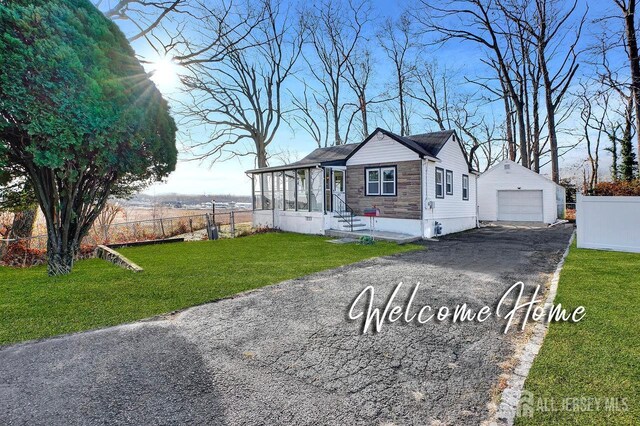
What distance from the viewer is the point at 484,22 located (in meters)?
22.1

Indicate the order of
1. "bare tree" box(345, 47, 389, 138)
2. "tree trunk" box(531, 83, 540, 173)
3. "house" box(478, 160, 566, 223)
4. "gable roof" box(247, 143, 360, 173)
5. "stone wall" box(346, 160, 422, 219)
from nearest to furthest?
"stone wall" box(346, 160, 422, 219)
"gable roof" box(247, 143, 360, 173)
"house" box(478, 160, 566, 223)
"tree trunk" box(531, 83, 540, 173)
"bare tree" box(345, 47, 389, 138)

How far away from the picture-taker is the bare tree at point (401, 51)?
84.3 ft

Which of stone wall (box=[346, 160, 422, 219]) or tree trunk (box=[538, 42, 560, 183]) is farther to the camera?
tree trunk (box=[538, 42, 560, 183])

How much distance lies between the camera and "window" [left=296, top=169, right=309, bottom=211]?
591 inches

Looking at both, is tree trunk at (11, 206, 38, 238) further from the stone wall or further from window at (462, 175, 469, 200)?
window at (462, 175, 469, 200)

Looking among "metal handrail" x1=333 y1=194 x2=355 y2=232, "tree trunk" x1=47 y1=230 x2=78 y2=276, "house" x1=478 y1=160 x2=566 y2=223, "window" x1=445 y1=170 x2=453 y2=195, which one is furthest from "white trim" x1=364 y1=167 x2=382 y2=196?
"house" x1=478 y1=160 x2=566 y2=223

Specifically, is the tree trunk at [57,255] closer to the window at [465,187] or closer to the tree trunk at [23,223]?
the tree trunk at [23,223]

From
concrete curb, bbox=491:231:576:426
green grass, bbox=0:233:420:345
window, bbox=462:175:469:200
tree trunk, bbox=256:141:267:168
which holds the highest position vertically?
tree trunk, bbox=256:141:267:168

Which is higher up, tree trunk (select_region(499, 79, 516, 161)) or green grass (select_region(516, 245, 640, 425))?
tree trunk (select_region(499, 79, 516, 161))

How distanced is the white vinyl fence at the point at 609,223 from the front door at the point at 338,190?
838 cm

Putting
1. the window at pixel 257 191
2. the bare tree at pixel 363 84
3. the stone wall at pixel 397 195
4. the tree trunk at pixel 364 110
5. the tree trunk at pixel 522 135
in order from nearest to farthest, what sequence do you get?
1. the stone wall at pixel 397 195
2. the window at pixel 257 191
3. the tree trunk at pixel 522 135
4. the bare tree at pixel 363 84
5. the tree trunk at pixel 364 110

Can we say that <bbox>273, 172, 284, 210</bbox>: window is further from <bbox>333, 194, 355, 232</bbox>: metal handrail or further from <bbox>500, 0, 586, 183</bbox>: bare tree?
<bbox>500, 0, 586, 183</bbox>: bare tree

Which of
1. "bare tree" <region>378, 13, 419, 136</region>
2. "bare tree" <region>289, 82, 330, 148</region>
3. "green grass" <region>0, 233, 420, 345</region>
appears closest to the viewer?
"green grass" <region>0, 233, 420, 345</region>

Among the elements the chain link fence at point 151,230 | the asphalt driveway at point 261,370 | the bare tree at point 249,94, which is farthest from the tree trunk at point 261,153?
the asphalt driveway at point 261,370
